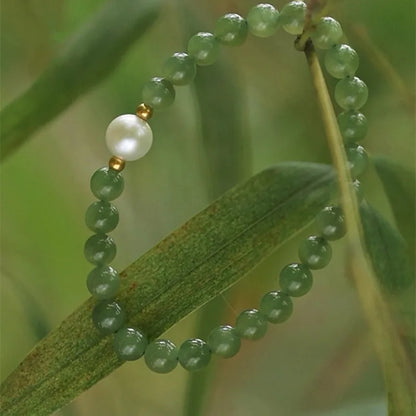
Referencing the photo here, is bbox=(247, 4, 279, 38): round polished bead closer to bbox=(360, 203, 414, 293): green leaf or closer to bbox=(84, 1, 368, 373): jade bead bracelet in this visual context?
bbox=(84, 1, 368, 373): jade bead bracelet

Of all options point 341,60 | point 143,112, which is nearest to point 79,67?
point 143,112

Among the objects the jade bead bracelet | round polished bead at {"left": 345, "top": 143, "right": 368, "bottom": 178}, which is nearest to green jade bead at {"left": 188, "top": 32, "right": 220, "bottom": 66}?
the jade bead bracelet

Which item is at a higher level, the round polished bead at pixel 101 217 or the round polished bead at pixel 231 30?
the round polished bead at pixel 231 30

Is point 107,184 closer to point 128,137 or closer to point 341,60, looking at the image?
point 128,137

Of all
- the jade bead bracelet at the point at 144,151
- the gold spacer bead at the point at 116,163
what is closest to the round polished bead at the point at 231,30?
the jade bead bracelet at the point at 144,151

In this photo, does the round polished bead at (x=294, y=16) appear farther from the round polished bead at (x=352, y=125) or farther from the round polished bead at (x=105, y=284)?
the round polished bead at (x=105, y=284)

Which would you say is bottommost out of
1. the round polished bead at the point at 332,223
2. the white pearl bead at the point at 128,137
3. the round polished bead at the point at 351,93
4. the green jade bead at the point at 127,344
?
the round polished bead at the point at 332,223

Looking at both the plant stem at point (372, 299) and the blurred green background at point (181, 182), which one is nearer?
the plant stem at point (372, 299)

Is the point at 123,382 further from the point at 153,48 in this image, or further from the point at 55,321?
the point at 153,48
